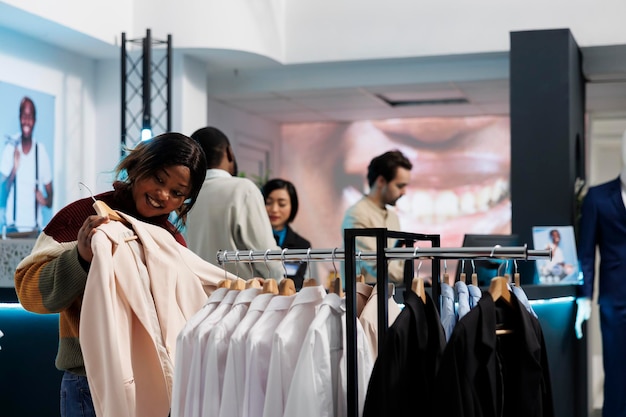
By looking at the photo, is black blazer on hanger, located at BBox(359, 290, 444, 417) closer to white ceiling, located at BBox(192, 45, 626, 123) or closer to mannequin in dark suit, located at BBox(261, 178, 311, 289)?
mannequin in dark suit, located at BBox(261, 178, 311, 289)

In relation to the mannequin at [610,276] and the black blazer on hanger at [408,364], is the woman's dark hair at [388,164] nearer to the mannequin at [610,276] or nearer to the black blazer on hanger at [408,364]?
the mannequin at [610,276]

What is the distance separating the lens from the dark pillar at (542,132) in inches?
253

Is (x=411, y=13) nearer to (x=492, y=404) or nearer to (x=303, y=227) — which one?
(x=303, y=227)

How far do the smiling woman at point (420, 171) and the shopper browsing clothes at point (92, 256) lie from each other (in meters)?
8.41

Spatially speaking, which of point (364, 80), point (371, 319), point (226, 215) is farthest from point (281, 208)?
point (371, 319)

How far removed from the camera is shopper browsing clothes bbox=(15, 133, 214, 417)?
7.80 feet

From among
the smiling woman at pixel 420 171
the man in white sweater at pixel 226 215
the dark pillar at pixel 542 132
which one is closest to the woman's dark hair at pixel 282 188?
the dark pillar at pixel 542 132

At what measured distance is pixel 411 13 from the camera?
25.8ft

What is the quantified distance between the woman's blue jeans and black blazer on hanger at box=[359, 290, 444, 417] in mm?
A: 870

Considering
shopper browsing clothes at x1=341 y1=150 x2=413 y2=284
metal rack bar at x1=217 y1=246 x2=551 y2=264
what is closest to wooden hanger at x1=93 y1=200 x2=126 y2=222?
metal rack bar at x1=217 y1=246 x2=551 y2=264

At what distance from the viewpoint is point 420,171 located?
11.1 metres

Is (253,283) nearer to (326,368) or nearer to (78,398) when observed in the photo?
(326,368)

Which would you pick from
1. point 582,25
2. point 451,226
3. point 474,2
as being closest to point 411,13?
point 474,2

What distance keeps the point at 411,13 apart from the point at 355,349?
613cm
